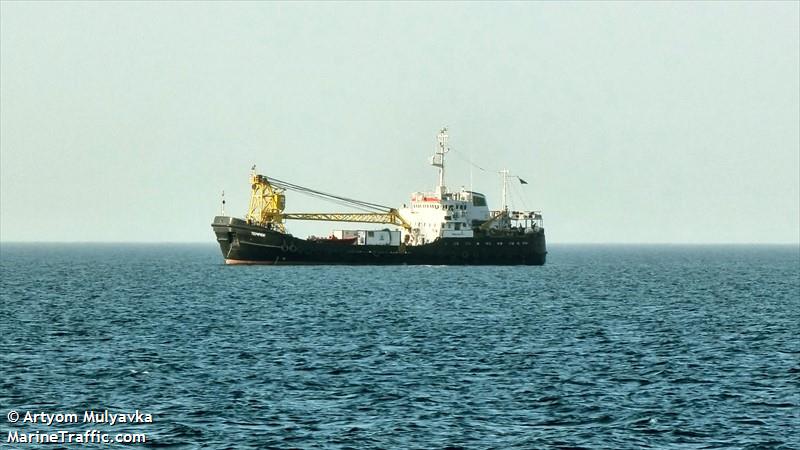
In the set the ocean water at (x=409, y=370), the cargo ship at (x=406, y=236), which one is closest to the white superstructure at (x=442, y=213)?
the cargo ship at (x=406, y=236)

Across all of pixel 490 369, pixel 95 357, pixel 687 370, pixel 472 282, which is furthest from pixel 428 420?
pixel 472 282

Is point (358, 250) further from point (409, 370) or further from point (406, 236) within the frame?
point (409, 370)

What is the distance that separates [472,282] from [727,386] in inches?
2377

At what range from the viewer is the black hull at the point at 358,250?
11388 centimetres

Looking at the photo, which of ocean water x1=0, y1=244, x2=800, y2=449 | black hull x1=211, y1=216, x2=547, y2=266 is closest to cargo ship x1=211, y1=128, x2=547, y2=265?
black hull x1=211, y1=216, x2=547, y2=266

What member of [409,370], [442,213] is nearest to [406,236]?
[442,213]

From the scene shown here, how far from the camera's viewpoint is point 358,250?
116812 mm

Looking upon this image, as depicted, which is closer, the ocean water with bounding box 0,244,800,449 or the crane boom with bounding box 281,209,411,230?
the ocean water with bounding box 0,244,800,449

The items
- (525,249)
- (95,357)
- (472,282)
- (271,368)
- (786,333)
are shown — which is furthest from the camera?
(525,249)

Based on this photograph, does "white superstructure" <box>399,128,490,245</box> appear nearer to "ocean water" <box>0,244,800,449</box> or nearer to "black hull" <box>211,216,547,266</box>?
"black hull" <box>211,216,547,266</box>

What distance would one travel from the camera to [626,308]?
7138cm

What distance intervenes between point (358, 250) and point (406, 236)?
751 cm

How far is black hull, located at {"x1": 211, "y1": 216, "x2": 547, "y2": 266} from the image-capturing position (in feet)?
374

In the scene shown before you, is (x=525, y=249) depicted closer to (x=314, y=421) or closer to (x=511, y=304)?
(x=511, y=304)
